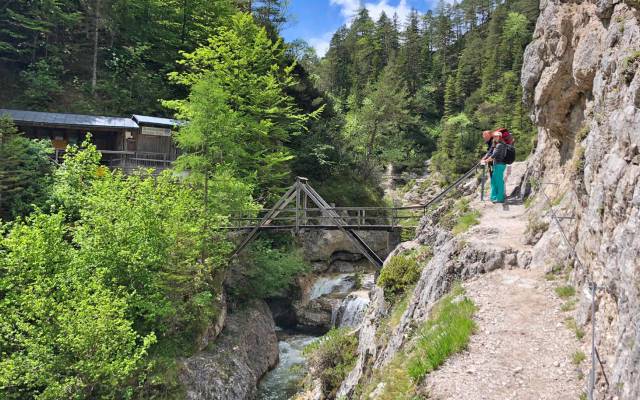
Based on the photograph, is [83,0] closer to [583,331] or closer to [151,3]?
[151,3]

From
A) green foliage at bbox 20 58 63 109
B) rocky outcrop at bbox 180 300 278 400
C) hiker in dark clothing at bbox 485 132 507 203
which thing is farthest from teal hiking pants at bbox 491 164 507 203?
green foliage at bbox 20 58 63 109

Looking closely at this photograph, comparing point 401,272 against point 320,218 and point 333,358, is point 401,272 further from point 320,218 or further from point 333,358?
point 320,218

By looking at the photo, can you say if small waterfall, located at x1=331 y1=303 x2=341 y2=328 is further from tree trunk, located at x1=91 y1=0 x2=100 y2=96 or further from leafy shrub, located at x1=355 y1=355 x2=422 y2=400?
tree trunk, located at x1=91 y1=0 x2=100 y2=96

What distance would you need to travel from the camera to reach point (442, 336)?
738 cm

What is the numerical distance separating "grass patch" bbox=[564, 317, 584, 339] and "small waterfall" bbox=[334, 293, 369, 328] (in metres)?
14.9

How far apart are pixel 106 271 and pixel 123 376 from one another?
3368mm

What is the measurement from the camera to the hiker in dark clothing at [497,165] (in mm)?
13961

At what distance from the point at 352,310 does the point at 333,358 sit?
9.61m

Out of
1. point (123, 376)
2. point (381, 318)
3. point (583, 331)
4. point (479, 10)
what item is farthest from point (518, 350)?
point (479, 10)

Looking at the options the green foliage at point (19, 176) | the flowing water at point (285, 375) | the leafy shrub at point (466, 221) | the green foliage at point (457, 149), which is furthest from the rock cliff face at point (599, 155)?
the green foliage at point (457, 149)

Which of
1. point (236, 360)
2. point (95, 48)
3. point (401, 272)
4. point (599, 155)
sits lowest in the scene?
point (236, 360)

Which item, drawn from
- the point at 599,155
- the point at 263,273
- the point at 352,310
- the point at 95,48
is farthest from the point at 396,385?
the point at 95,48

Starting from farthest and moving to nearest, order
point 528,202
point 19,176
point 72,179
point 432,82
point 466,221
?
point 432,82
point 72,179
point 19,176
point 528,202
point 466,221

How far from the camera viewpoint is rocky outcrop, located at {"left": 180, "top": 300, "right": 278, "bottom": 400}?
1538 cm
